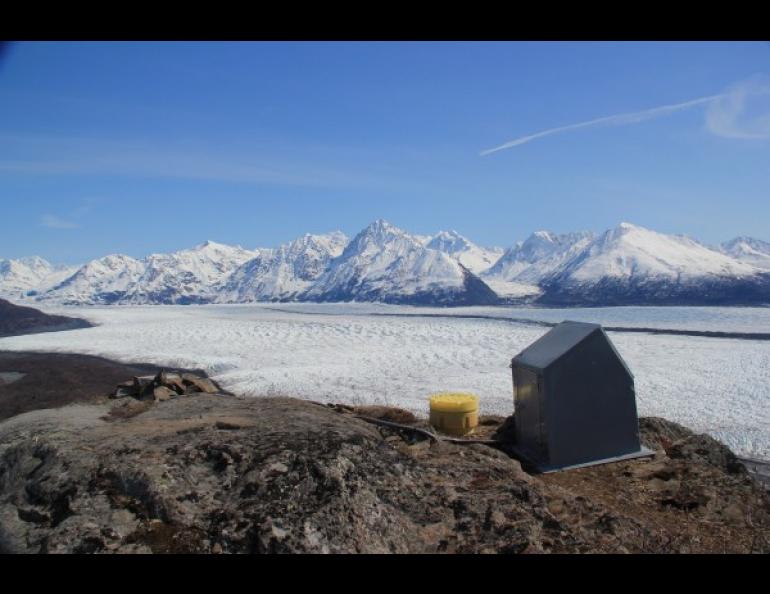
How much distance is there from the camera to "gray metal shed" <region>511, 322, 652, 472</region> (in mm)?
9531

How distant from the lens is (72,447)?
7.31 meters

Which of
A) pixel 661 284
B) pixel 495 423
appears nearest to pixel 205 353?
pixel 495 423

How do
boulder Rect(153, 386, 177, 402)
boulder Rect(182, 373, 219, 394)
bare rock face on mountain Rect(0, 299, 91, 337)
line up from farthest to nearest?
bare rock face on mountain Rect(0, 299, 91, 337), boulder Rect(182, 373, 219, 394), boulder Rect(153, 386, 177, 402)

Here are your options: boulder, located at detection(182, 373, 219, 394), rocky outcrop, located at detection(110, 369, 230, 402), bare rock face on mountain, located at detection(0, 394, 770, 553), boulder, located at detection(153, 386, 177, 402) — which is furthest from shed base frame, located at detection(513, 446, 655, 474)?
boulder, located at detection(182, 373, 219, 394)

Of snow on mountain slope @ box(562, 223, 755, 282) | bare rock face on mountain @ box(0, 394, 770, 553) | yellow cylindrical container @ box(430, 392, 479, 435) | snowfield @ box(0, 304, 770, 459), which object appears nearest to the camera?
bare rock face on mountain @ box(0, 394, 770, 553)

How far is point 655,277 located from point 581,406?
16648 centimetres

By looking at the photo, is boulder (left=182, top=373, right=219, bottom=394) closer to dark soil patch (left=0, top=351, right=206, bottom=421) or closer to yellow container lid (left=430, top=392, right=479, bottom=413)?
yellow container lid (left=430, top=392, right=479, bottom=413)

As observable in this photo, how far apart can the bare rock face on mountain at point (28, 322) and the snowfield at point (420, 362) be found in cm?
1313

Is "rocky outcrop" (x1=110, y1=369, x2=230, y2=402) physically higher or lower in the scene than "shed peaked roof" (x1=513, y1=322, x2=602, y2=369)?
lower

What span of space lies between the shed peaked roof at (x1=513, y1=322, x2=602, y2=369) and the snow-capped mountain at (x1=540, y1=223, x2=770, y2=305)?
136249 mm

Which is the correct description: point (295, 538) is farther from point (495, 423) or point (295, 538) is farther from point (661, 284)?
point (661, 284)
